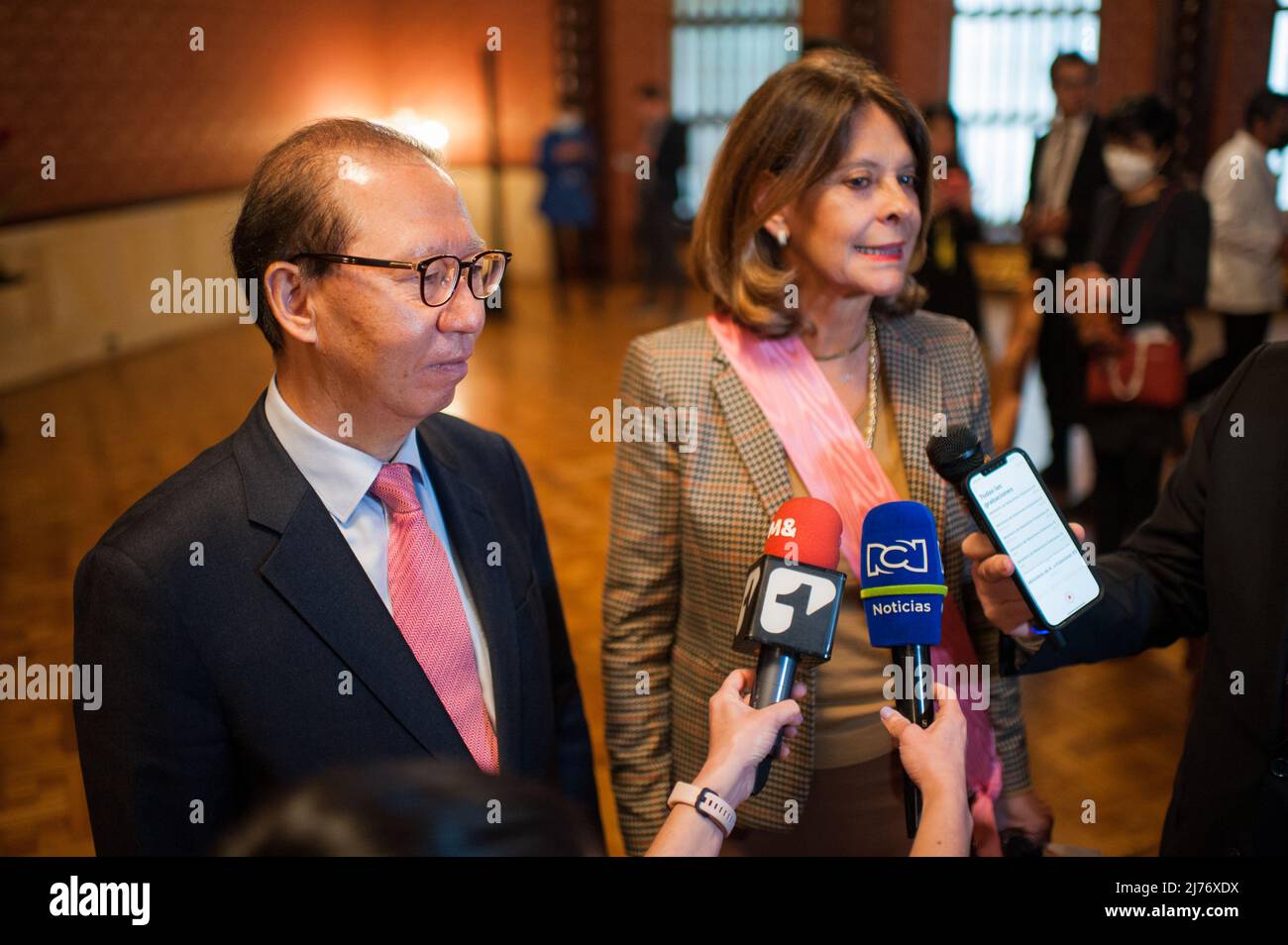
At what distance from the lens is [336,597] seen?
4.08ft

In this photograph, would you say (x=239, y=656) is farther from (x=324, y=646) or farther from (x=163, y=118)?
(x=163, y=118)

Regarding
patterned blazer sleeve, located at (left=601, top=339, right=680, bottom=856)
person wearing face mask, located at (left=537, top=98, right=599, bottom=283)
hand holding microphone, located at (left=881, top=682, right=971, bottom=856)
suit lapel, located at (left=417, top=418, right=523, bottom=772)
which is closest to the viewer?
hand holding microphone, located at (left=881, top=682, right=971, bottom=856)

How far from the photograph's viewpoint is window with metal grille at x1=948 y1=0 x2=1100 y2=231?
10.2 m

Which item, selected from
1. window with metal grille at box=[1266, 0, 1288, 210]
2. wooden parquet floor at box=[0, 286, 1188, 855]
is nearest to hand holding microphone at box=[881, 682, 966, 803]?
wooden parquet floor at box=[0, 286, 1188, 855]

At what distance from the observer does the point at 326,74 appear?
434 inches

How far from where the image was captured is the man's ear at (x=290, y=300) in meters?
1.27

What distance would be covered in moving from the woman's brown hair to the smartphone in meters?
0.52

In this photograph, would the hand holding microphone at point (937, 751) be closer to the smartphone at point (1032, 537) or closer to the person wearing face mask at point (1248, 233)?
the smartphone at point (1032, 537)

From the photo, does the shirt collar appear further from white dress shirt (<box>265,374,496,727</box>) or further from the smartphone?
the smartphone

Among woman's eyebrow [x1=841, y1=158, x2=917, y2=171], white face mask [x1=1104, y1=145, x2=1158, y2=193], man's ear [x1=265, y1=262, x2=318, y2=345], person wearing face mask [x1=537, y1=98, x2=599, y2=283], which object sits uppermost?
person wearing face mask [x1=537, y1=98, x2=599, y2=283]

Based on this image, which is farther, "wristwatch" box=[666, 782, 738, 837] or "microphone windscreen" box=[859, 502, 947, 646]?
"microphone windscreen" box=[859, 502, 947, 646]

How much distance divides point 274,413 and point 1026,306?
3371 millimetres
